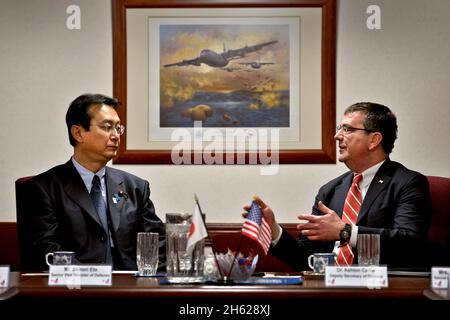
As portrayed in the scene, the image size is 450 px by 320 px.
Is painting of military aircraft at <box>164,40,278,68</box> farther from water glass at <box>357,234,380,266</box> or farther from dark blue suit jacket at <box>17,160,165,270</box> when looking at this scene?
water glass at <box>357,234,380,266</box>

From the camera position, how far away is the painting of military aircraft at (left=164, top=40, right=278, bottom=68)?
4.65m

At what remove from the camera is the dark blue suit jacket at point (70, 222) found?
350 centimetres

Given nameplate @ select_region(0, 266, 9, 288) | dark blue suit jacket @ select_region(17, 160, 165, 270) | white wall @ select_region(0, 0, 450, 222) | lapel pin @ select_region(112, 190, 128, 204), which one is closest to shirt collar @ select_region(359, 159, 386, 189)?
white wall @ select_region(0, 0, 450, 222)

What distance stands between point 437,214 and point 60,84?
2459 millimetres

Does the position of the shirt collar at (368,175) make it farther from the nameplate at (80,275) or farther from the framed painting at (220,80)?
the nameplate at (80,275)

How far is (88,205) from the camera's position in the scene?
362 centimetres

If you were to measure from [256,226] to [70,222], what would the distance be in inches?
44.5

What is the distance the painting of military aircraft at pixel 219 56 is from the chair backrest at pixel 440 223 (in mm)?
1438

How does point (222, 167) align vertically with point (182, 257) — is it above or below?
above

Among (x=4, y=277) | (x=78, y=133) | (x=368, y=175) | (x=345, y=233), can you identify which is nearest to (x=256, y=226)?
(x=345, y=233)

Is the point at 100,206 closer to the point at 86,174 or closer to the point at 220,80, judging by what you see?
the point at 86,174

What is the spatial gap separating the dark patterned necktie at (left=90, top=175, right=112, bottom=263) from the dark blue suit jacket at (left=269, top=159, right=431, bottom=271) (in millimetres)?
812
